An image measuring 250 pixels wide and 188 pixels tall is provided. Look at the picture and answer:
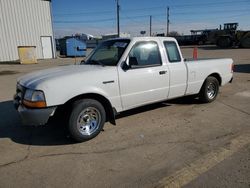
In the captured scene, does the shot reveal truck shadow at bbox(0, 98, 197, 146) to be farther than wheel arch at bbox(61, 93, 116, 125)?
Yes

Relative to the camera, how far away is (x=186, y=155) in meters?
3.62

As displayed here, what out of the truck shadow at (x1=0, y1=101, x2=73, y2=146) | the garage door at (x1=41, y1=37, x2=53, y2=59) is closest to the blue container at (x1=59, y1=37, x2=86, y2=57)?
the garage door at (x1=41, y1=37, x2=53, y2=59)

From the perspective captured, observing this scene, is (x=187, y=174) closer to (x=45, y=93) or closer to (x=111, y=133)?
(x=111, y=133)

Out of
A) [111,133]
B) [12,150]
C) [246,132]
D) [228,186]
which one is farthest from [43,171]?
[246,132]

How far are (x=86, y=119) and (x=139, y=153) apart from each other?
44.4 inches

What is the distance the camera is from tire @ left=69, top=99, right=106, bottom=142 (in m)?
3.95

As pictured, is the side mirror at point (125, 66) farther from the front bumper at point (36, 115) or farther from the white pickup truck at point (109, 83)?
the front bumper at point (36, 115)

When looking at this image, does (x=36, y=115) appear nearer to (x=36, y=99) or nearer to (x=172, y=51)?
(x=36, y=99)

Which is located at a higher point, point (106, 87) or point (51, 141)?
point (106, 87)

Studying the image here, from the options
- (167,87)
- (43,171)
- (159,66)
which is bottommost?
(43,171)

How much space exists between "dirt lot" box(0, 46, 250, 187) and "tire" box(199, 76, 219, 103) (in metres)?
0.67

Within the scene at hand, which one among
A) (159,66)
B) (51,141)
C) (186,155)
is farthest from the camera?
(159,66)

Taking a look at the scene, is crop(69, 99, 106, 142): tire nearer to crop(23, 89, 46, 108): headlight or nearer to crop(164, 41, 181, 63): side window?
crop(23, 89, 46, 108): headlight

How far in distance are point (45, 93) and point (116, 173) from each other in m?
1.64
